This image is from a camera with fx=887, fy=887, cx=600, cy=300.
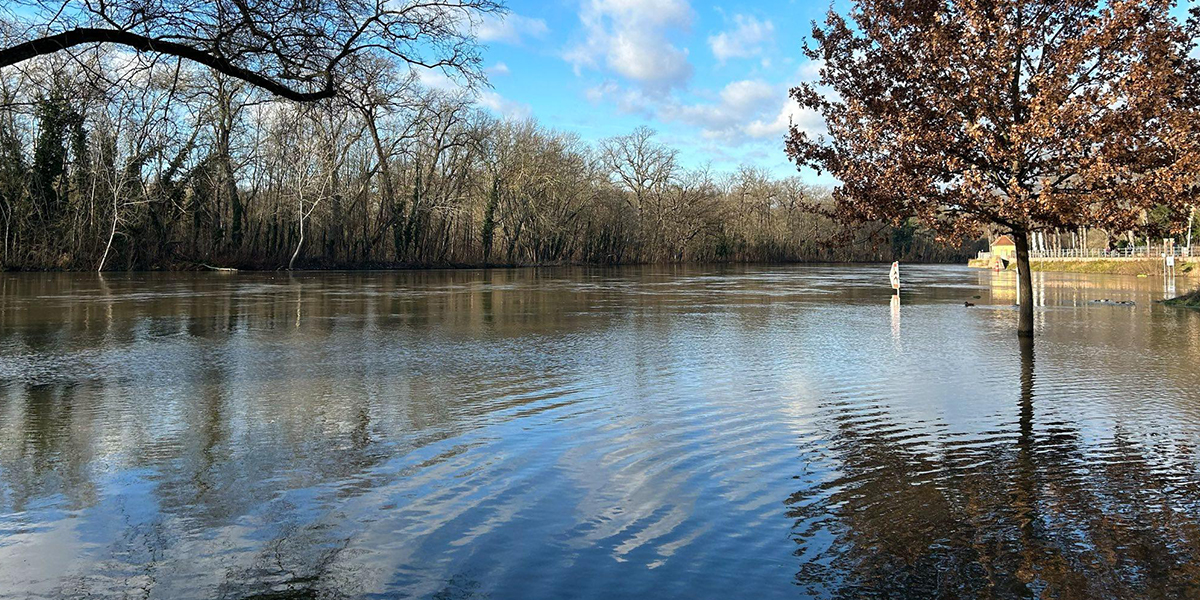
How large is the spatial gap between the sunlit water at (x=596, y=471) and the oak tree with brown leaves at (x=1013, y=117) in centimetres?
232

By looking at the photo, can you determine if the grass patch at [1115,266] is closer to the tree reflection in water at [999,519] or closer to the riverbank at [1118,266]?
the riverbank at [1118,266]

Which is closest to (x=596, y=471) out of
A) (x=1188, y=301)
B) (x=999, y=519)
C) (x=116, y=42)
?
(x=999, y=519)

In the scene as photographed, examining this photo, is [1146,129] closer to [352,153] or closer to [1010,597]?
[1010,597]

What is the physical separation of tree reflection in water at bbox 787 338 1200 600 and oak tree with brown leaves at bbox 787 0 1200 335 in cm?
615

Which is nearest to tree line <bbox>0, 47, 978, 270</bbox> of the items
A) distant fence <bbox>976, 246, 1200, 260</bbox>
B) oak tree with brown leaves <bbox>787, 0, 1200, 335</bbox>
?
oak tree with brown leaves <bbox>787, 0, 1200, 335</bbox>

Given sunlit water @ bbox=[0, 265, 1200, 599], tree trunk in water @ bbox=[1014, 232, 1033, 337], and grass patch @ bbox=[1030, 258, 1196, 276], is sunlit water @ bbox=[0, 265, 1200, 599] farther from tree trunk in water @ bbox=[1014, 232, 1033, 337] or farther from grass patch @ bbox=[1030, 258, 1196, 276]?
grass patch @ bbox=[1030, 258, 1196, 276]

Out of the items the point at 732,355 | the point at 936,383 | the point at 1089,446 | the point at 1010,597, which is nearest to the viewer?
the point at 1010,597

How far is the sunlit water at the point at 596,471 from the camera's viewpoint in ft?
14.9

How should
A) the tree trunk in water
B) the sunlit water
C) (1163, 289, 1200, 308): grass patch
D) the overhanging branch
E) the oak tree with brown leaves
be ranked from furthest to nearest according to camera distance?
(1163, 289, 1200, 308): grass patch → the tree trunk in water → the oak tree with brown leaves → the overhanging branch → the sunlit water

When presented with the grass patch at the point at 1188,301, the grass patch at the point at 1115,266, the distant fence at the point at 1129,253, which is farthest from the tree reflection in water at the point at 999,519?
the distant fence at the point at 1129,253

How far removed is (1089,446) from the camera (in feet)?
24.2

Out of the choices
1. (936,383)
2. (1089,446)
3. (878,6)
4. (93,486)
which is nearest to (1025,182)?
(878,6)

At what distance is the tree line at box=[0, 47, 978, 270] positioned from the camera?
46.8 m

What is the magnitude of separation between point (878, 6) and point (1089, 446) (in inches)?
366
